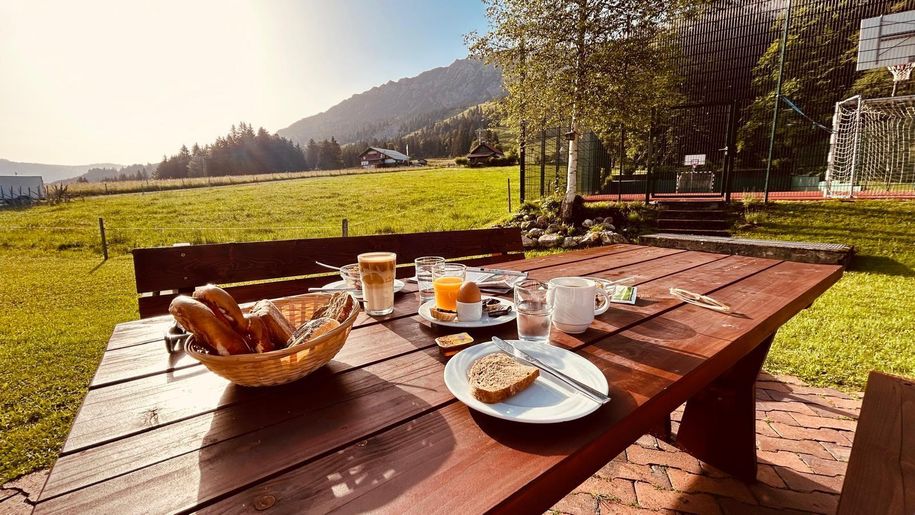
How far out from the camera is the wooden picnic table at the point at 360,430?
0.61 metres

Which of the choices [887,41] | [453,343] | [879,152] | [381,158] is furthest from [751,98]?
[381,158]

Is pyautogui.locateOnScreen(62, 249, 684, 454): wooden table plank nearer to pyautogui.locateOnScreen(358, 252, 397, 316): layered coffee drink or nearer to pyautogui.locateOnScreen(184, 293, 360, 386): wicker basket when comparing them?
pyautogui.locateOnScreen(184, 293, 360, 386): wicker basket

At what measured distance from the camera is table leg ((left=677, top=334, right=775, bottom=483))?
6.10ft

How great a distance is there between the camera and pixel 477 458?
689mm

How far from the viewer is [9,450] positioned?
2.28 metres

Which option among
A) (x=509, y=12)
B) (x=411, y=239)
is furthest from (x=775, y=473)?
(x=509, y=12)

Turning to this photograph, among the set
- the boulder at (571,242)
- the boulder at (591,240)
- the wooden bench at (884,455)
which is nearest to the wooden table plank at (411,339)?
the wooden bench at (884,455)

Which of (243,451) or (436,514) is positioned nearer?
(436,514)

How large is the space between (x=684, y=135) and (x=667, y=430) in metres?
14.0

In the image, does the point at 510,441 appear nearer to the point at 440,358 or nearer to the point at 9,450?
the point at 440,358

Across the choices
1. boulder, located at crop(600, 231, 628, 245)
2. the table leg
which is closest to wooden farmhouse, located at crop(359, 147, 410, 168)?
boulder, located at crop(600, 231, 628, 245)

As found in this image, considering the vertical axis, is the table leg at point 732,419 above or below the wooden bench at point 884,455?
below

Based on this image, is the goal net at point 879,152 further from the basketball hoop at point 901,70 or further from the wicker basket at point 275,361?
the wicker basket at point 275,361

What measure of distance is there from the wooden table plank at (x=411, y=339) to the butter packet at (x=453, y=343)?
3.1 inches
